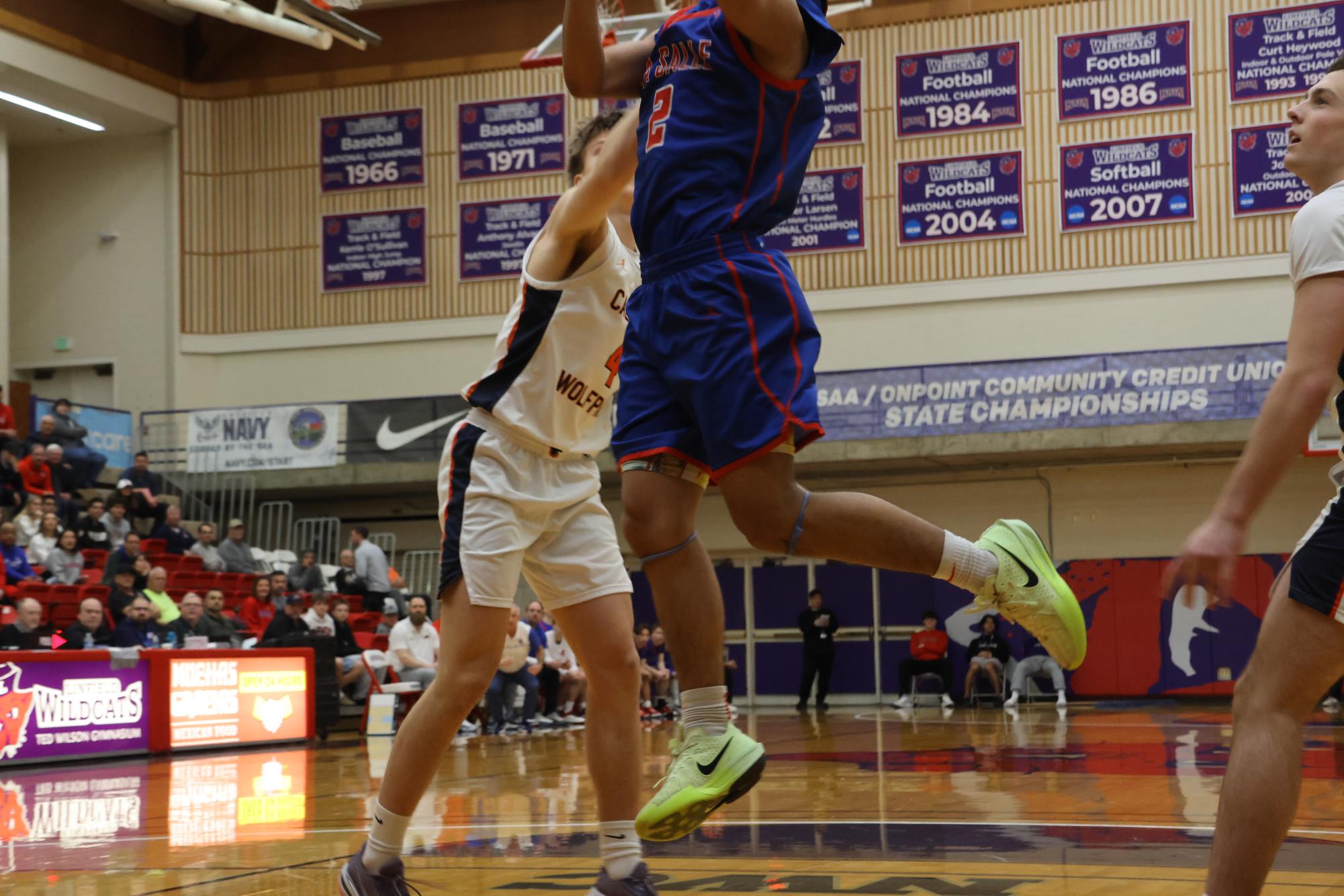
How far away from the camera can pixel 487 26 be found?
2305 centimetres

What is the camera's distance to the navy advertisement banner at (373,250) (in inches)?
906

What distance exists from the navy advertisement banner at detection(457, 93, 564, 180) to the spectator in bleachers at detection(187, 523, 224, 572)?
7.30m

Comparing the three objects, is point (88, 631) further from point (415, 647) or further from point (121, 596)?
point (415, 647)

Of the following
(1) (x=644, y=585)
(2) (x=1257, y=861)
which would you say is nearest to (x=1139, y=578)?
(1) (x=644, y=585)

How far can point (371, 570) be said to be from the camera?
18922mm

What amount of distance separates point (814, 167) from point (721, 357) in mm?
19129

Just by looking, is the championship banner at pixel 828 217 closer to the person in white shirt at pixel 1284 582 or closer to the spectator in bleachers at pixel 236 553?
the spectator in bleachers at pixel 236 553

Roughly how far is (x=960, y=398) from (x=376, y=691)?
→ 9.17 m

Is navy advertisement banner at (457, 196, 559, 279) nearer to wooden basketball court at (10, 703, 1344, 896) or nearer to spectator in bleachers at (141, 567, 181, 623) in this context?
spectator in bleachers at (141, 567, 181, 623)

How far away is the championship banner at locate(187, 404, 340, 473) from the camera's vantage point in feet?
70.8

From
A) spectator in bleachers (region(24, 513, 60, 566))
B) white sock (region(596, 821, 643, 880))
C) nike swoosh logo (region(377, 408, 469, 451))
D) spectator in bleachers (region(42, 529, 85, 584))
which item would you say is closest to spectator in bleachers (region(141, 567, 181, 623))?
spectator in bleachers (region(42, 529, 85, 584))

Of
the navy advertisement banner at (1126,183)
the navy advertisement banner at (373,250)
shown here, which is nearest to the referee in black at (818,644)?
the navy advertisement banner at (1126,183)

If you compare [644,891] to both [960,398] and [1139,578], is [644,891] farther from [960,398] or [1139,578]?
[1139,578]

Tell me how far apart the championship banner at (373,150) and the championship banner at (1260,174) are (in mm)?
12220
